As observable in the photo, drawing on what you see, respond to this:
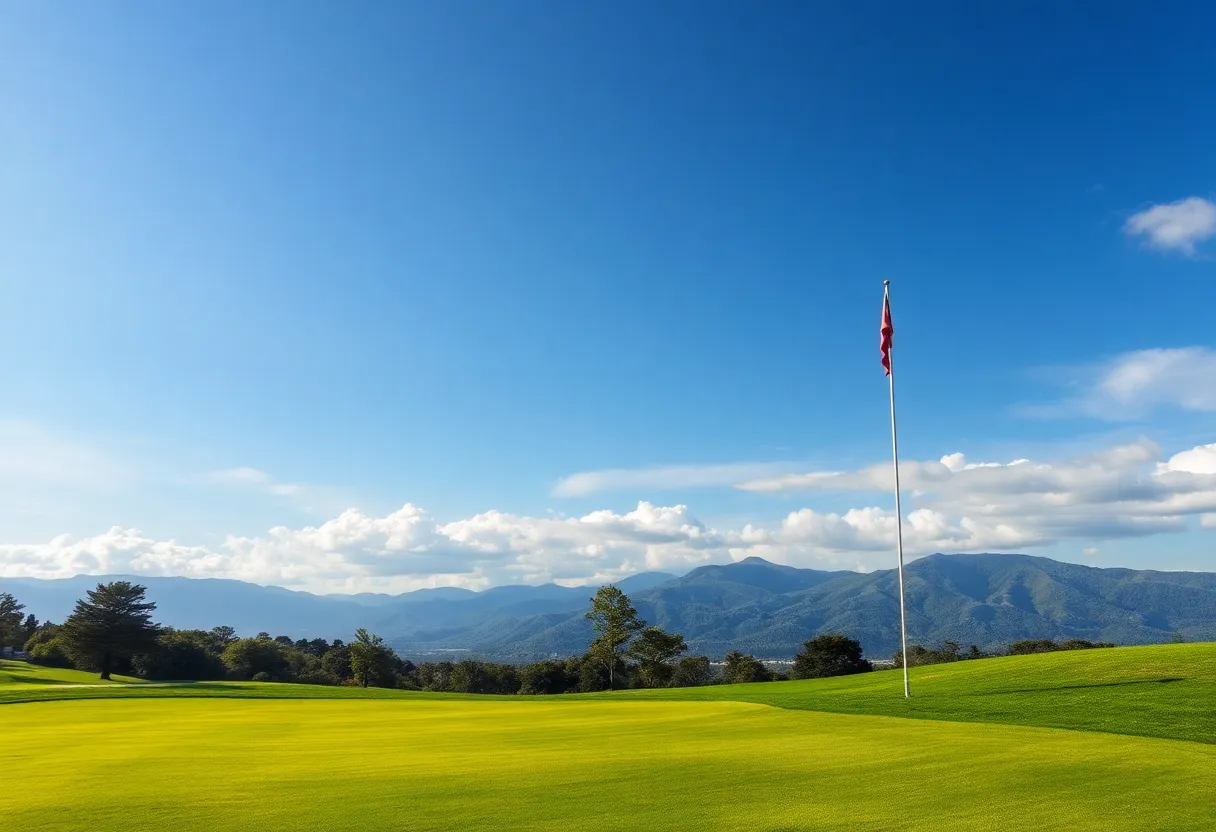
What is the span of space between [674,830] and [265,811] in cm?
573

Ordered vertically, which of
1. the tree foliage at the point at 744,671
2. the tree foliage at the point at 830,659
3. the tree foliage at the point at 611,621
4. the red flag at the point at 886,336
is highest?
the red flag at the point at 886,336

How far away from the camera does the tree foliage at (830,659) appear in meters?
79.4

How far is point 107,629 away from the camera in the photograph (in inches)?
2660

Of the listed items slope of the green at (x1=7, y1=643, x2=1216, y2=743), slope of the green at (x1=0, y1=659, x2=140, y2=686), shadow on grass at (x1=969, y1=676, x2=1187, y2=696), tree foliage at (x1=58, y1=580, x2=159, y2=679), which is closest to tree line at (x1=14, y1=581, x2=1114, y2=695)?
tree foliage at (x1=58, y1=580, x2=159, y2=679)

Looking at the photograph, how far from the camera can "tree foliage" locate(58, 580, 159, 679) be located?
6700 cm

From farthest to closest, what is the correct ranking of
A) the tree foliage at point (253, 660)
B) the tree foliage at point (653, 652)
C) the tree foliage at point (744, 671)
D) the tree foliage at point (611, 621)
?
1. the tree foliage at point (253, 660)
2. the tree foliage at point (744, 671)
3. the tree foliage at point (653, 652)
4. the tree foliage at point (611, 621)

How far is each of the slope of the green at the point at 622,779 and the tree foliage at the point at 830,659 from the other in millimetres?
63598

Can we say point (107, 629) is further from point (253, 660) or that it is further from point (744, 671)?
point (744, 671)

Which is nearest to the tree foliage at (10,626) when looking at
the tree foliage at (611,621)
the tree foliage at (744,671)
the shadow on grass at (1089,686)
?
the tree foliage at (611,621)

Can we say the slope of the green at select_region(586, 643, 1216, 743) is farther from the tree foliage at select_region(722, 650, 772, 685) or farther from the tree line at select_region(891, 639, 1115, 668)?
the tree foliage at select_region(722, 650, 772, 685)

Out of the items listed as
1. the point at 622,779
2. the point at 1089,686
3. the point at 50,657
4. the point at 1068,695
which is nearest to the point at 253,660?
the point at 50,657

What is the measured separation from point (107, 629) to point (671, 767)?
238 feet

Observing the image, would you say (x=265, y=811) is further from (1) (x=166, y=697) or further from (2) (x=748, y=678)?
(2) (x=748, y=678)

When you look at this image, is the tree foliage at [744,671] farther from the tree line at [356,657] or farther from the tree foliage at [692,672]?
the tree foliage at [692,672]
